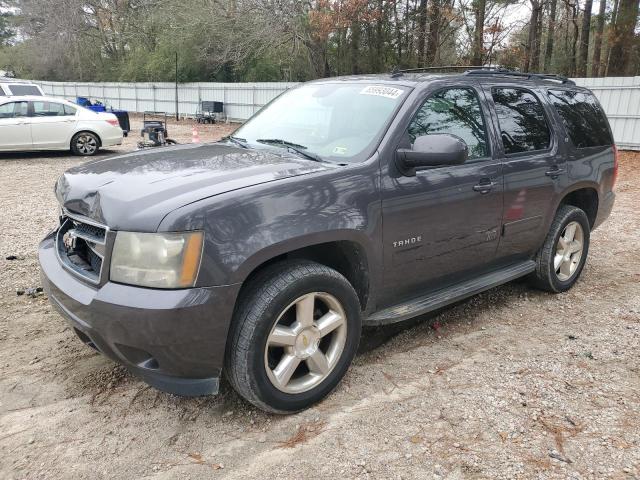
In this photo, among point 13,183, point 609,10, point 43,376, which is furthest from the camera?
point 609,10

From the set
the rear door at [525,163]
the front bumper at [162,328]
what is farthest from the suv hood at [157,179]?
the rear door at [525,163]

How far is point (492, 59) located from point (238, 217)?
2545 cm

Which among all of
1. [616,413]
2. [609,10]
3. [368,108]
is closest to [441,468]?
[616,413]

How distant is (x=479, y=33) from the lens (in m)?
23.5

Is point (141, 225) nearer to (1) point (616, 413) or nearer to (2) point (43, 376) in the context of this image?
A: (2) point (43, 376)

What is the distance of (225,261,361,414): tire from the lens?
256 cm

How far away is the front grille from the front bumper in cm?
11

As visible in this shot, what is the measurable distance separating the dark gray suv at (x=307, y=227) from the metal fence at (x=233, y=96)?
468 inches

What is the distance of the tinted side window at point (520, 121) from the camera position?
12.9 feet

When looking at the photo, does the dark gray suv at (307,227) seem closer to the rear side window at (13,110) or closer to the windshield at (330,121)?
the windshield at (330,121)

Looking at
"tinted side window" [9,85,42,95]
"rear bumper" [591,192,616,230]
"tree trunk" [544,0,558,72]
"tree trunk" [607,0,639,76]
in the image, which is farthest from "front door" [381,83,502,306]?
"tree trunk" [544,0,558,72]

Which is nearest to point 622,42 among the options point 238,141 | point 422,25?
point 422,25

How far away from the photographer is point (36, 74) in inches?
1847

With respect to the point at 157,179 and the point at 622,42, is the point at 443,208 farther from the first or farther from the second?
the point at 622,42
